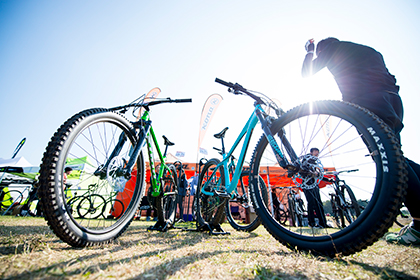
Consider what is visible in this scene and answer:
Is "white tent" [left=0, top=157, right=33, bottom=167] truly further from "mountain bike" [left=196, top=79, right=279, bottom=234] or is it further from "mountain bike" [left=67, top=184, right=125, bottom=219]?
"mountain bike" [left=196, top=79, right=279, bottom=234]

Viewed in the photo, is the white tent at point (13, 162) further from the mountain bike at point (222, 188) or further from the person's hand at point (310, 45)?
the person's hand at point (310, 45)

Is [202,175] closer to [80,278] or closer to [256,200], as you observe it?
[256,200]

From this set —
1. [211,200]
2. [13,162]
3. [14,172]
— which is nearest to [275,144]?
[211,200]

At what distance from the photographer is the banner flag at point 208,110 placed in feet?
42.9

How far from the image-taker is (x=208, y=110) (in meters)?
13.3

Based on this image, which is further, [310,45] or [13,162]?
[13,162]

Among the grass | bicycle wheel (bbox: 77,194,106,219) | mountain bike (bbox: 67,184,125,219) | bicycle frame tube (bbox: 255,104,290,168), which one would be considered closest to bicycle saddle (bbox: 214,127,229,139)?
bicycle frame tube (bbox: 255,104,290,168)

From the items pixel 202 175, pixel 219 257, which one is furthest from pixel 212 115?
pixel 219 257

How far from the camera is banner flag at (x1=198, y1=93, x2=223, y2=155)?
13.1 m

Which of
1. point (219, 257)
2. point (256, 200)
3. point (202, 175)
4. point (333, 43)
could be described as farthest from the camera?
point (202, 175)

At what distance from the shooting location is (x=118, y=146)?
1683 mm

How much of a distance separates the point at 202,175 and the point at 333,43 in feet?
8.51

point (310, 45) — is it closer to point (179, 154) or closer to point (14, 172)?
point (14, 172)

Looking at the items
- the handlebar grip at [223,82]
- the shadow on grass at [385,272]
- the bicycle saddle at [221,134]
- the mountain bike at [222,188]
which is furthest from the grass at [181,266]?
the bicycle saddle at [221,134]
